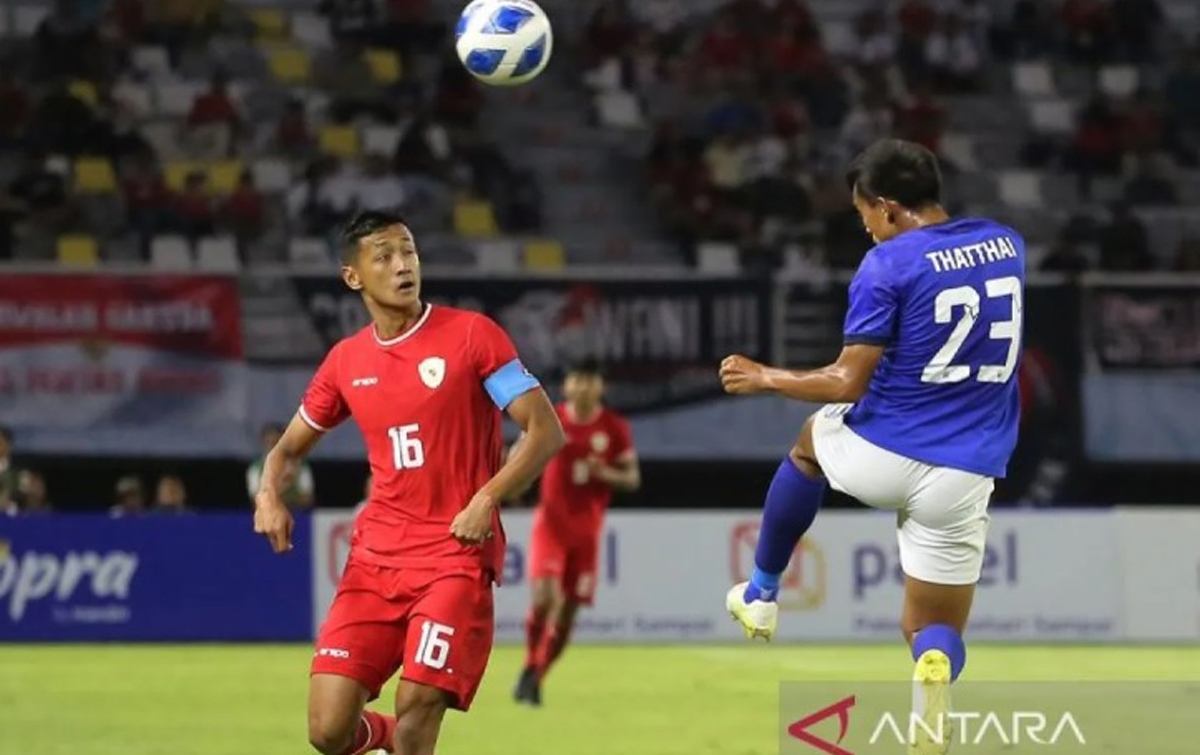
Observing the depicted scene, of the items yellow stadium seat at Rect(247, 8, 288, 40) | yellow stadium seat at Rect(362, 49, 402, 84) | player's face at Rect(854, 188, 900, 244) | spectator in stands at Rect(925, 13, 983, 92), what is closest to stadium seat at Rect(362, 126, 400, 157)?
yellow stadium seat at Rect(362, 49, 402, 84)

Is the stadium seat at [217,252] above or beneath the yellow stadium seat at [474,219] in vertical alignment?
beneath

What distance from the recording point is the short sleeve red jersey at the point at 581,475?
1534cm

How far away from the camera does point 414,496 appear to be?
333 inches

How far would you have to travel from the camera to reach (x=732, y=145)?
971 inches

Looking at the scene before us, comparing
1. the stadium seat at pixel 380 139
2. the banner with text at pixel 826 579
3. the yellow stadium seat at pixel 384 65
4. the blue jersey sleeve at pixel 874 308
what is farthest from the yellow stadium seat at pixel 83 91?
the blue jersey sleeve at pixel 874 308

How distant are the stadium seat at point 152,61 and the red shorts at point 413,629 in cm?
1701

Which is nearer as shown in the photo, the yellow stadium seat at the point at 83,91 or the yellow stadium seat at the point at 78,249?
the yellow stadium seat at the point at 78,249

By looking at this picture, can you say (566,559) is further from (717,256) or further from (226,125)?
(226,125)

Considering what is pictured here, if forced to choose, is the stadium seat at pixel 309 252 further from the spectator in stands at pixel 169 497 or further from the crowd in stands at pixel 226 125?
the spectator in stands at pixel 169 497

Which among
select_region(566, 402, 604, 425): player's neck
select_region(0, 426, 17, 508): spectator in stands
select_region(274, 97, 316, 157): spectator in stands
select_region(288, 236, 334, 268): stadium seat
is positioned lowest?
select_region(0, 426, 17, 508): spectator in stands

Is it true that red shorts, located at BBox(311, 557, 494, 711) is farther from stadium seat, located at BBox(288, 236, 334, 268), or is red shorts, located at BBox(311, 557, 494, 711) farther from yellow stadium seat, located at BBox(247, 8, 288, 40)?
yellow stadium seat, located at BBox(247, 8, 288, 40)

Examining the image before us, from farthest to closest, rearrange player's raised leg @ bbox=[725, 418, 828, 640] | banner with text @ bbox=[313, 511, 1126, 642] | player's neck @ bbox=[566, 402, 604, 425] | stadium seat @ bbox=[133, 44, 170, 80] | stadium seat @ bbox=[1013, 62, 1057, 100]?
1. stadium seat @ bbox=[1013, 62, 1057, 100]
2. stadium seat @ bbox=[133, 44, 170, 80]
3. banner with text @ bbox=[313, 511, 1126, 642]
4. player's neck @ bbox=[566, 402, 604, 425]
5. player's raised leg @ bbox=[725, 418, 828, 640]

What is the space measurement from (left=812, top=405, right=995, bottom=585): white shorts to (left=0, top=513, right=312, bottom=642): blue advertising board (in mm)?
11534

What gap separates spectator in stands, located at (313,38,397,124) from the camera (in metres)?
24.6
